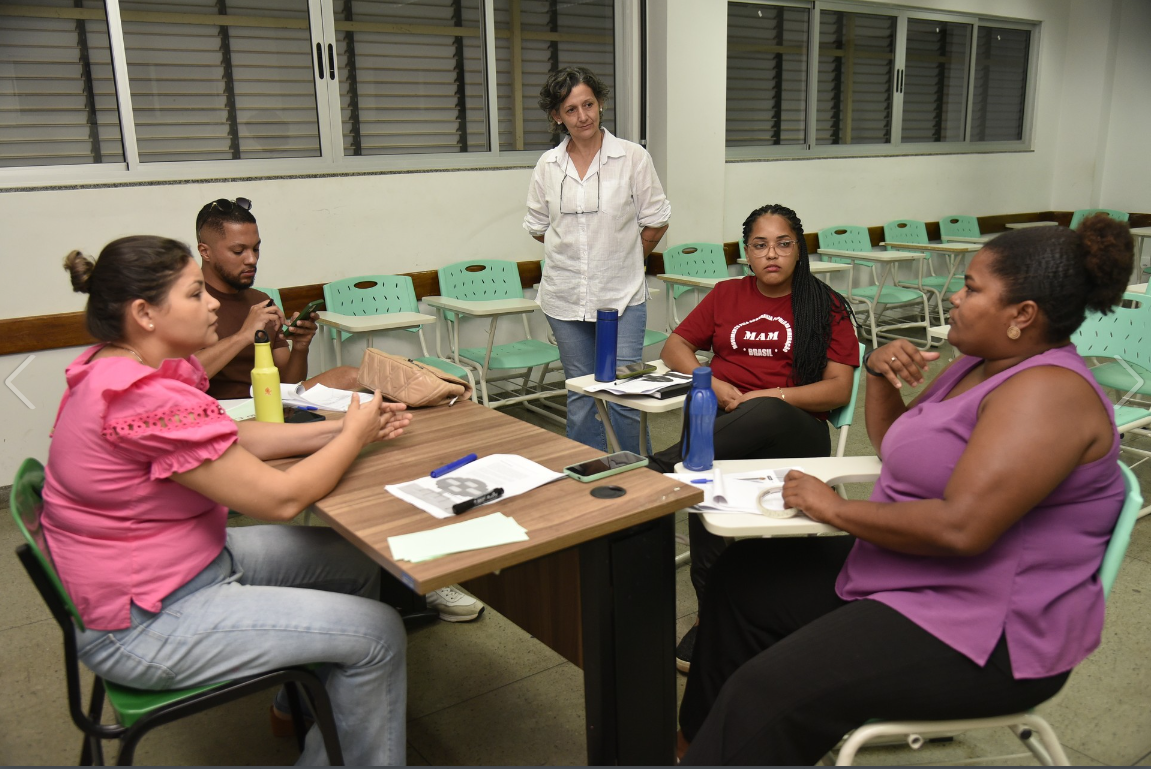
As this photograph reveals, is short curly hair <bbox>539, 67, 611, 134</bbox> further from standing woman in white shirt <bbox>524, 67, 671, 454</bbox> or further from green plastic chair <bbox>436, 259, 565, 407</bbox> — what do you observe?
green plastic chair <bbox>436, 259, 565, 407</bbox>

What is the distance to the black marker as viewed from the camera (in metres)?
1.54

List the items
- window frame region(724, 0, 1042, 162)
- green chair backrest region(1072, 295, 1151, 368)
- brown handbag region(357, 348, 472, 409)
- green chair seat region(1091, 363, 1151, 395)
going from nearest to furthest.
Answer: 1. brown handbag region(357, 348, 472, 409)
2. green chair backrest region(1072, 295, 1151, 368)
3. green chair seat region(1091, 363, 1151, 395)
4. window frame region(724, 0, 1042, 162)

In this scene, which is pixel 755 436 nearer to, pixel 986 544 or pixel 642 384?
pixel 642 384

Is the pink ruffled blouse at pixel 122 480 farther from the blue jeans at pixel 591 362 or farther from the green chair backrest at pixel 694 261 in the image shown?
the green chair backrest at pixel 694 261

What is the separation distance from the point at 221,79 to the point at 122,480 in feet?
11.0

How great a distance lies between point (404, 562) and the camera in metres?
1.35

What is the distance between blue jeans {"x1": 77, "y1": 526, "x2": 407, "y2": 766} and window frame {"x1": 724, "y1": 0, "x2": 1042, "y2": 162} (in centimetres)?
497

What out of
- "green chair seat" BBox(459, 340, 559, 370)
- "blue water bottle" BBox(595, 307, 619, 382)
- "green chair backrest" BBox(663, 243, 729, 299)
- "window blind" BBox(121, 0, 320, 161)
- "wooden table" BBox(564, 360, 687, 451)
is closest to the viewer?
"wooden table" BBox(564, 360, 687, 451)

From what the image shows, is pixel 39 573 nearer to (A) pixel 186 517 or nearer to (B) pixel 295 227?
(A) pixel 186 517

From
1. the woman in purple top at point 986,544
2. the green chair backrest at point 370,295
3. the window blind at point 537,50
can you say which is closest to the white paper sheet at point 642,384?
the woman in purple top at point 986,544

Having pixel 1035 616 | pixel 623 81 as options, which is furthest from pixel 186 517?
pixel 623 81

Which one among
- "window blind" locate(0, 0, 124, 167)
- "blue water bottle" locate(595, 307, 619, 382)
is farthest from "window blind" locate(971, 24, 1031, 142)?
"window blind" locate(0, 0, 124, 167)

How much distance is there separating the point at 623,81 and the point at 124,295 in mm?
4303

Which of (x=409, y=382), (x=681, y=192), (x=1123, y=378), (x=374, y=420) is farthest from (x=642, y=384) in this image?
(x=681, y=192)
